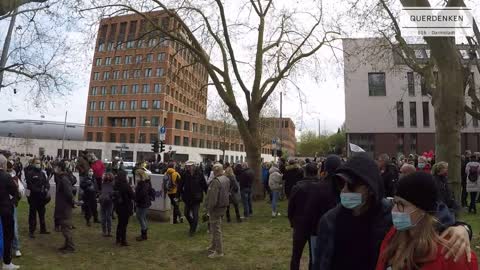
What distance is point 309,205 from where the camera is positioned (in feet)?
16.5

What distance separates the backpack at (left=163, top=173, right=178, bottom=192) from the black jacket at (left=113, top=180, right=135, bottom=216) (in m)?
2.63

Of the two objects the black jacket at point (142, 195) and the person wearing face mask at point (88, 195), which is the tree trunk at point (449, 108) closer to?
the black jacket at point (142, 195)

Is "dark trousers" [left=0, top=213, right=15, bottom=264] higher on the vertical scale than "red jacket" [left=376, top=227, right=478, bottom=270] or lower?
lower

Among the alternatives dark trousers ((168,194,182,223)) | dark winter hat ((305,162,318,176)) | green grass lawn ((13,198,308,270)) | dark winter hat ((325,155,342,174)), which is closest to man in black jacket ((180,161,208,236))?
green grass lawn ((13,198,308,270))

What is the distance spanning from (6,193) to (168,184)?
5.75 metres

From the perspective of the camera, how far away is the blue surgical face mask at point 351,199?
2.56 meters

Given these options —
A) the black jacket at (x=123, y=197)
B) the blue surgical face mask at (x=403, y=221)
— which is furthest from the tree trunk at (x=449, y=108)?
the blue surgical face mask at (x=403, y=221)

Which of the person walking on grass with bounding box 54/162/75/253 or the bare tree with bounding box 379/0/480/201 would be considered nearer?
the person walking on grass with bounding box 54/162/75/253

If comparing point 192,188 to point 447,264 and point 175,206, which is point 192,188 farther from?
point 447,264

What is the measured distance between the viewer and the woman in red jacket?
1.78 metres

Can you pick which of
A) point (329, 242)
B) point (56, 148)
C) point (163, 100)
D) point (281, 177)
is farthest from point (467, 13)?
point (56, 148)

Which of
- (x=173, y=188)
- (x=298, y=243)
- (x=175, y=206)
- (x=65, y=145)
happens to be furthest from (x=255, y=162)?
(x=65, y=145)

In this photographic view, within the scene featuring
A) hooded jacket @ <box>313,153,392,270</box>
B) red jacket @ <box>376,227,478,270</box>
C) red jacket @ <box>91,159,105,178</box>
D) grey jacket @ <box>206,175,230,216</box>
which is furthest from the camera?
red jacket @ <box>91,159,105,178</box>

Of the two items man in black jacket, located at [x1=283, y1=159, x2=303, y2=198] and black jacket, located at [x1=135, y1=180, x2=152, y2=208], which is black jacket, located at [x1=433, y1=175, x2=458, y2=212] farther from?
black jacket, located at [x1=135, y1=180, x2=152, y2=208]
